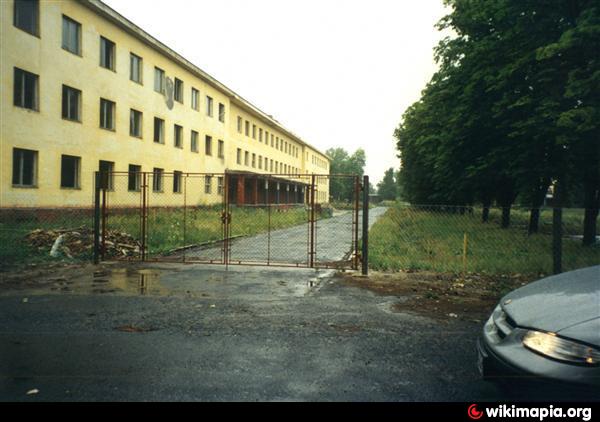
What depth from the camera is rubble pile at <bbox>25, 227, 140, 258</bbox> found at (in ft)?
39.4

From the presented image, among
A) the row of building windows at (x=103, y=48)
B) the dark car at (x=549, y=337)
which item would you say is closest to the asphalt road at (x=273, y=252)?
the dark car at (x=549, y=337)

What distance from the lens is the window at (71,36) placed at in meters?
20.8

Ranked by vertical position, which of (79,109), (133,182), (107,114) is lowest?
(133,182)

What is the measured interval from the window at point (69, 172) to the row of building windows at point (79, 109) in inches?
76.4

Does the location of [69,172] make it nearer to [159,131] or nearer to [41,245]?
[159,131]

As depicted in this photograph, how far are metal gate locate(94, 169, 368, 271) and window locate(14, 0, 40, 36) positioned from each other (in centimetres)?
739

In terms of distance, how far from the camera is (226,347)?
16.3 feet

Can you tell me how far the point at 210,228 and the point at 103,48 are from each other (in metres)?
12.1

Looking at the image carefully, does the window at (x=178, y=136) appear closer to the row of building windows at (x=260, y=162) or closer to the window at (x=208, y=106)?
the window at (x=208, y=106)

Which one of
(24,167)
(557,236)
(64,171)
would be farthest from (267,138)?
(557,236)

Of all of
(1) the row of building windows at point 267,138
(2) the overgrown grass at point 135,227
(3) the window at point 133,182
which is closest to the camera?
(2) the overgrown grass at point 135,227
